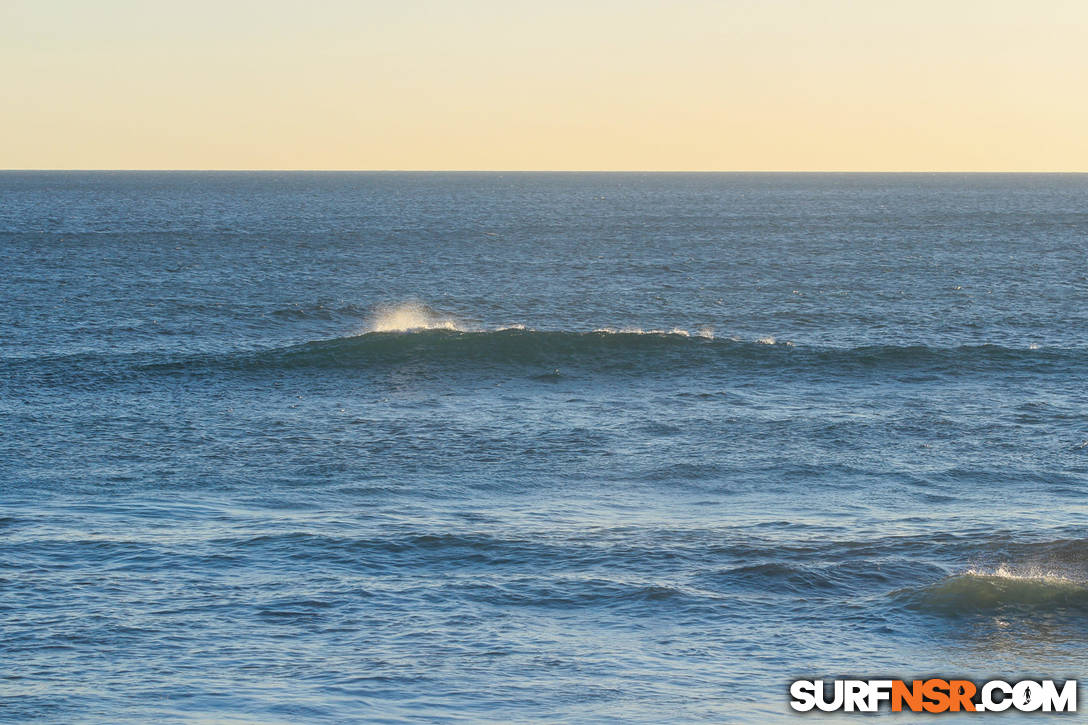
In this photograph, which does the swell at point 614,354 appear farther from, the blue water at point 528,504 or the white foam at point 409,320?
the white foam at point 409,320

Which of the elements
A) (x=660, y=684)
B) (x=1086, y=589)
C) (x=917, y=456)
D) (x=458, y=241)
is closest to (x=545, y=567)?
(x=660, y=684)

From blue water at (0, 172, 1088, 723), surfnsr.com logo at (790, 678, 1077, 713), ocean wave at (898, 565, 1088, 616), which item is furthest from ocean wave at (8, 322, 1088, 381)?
surfnsr.com logo at (790, 678, 1077, 713)

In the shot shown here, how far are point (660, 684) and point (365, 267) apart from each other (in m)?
87.9

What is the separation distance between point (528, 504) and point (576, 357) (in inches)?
968

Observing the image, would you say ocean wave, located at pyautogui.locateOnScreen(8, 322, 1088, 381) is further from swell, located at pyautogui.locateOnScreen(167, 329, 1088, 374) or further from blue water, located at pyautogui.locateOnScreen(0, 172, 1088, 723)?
blue water, located at pyautogui.locateOnScreen(0, 172, 1088, 723)

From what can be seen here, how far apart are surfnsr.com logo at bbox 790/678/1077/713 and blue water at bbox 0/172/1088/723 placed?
54cm

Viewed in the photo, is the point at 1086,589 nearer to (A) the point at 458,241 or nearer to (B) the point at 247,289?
(B) the point at 247,289

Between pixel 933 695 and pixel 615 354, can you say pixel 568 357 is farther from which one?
pixel 933 695

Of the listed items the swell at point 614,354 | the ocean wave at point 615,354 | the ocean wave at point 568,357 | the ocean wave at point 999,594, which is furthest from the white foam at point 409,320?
the ocean wave at point 999,594

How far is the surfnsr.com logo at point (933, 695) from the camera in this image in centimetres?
1767

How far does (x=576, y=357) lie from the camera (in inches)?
2179

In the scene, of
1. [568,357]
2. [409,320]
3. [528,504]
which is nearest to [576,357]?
[568,357]

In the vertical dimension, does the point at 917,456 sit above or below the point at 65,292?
below

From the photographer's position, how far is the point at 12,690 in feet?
60.6
